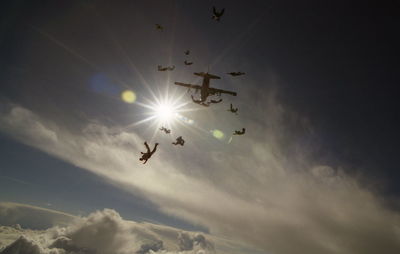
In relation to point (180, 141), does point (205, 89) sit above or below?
above

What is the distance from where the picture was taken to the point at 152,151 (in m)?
25.5

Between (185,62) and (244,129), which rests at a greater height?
(185,62)

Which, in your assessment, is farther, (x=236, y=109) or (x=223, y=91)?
(x=223, y=91)

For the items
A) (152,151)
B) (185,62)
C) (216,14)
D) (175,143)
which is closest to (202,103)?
(185,62)

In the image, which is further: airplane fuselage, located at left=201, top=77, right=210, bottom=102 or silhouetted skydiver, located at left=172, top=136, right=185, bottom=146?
airplane fuselage, located at left=201, top=77, right=210, bottom=102

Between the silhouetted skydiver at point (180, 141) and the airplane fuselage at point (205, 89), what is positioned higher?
the airplane fuselage at point (205, 89)

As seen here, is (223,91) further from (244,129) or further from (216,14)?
(216,14)

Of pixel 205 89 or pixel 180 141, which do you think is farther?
pixel 205 89

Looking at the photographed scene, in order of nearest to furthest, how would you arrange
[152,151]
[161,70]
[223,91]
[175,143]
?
1. [152,151]
2. [175,143]
3. [161,70]
4. [223,91]

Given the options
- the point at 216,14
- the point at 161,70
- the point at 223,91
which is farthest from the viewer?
the point at 223,91

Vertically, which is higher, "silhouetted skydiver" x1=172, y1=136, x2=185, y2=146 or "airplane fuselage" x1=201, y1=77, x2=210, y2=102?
"airplane fuselage" x1=201, y1=77, x2=210, y2=102

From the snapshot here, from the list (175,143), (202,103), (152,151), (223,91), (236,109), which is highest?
(223,91)

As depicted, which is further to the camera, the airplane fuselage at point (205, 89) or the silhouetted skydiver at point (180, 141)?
the airplane fuselage at point (205, 89)

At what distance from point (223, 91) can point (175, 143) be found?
1805 centimetres
